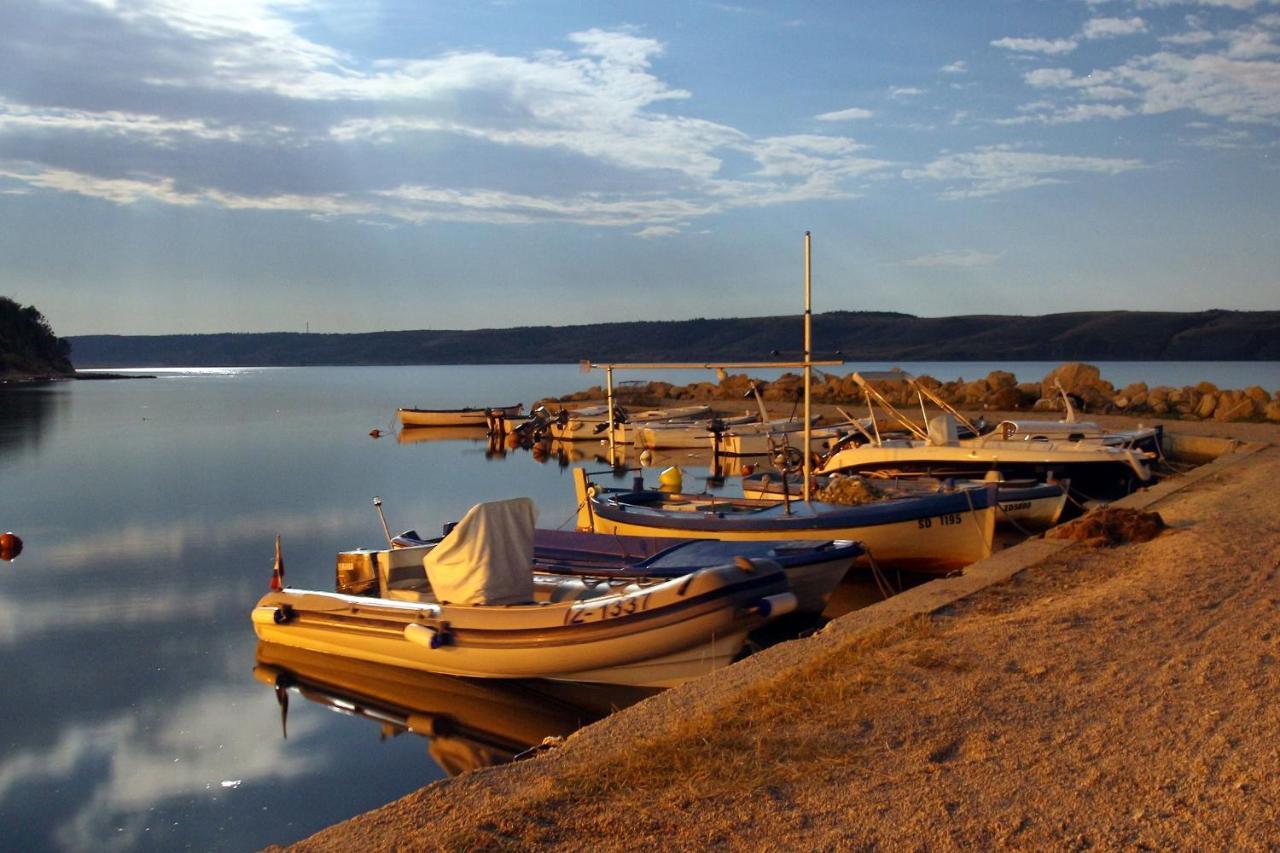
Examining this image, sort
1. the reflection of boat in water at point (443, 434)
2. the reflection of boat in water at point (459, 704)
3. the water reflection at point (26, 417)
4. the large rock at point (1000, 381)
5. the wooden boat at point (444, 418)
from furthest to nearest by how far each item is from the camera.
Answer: the wooden boat at point (444, 418) < the reflection of boat in water at point (443, 434) < the water reflection at point (26, 417) < the large rock at point (1000, 381) < the reflection of boat in water at point (459, 704)

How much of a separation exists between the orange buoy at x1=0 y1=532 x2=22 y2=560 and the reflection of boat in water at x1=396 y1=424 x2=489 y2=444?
2929 cm

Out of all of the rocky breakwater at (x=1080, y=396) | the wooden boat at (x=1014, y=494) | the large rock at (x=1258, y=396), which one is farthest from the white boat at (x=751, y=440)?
the wooden boat at (x=1014, y=494)

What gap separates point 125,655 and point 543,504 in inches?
594

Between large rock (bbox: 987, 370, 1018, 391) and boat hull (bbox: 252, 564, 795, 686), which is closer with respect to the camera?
boat hull (bbox: 252, 564, 795, 686)

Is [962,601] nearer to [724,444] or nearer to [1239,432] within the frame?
[1239,432]

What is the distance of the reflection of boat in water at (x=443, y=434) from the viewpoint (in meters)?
52.4

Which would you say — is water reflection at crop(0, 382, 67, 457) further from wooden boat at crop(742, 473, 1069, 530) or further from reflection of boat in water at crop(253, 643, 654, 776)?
reflection of boat in water at crop(253, 643, 654, 776)

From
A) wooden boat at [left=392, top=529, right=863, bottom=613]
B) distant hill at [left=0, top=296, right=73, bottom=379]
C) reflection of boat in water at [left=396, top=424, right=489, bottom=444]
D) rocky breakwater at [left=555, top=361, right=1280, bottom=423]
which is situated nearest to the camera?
wooden boat at [left=392, top=529, right=863, bottom=613]

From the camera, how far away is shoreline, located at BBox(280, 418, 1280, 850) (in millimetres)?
4949

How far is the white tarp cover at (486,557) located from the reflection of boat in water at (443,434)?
41135 millimetres

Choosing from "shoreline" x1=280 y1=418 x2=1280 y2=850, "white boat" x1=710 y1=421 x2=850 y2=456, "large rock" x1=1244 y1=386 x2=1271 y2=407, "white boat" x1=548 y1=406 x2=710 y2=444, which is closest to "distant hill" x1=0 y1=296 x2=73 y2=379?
"white boat" x1=548 y1=406 x2=710 y2=444

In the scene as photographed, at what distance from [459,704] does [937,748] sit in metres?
6.18

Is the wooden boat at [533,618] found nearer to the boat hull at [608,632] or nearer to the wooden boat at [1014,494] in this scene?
the boat hull at [608,632]

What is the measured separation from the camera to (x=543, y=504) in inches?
1118
